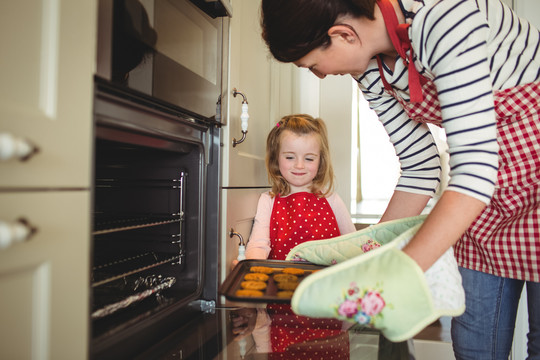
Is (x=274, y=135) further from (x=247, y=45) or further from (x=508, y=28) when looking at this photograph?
(x=508, y=28)

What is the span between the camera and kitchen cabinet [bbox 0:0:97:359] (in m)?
0.49

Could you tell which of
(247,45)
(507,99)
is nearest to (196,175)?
(247,45)

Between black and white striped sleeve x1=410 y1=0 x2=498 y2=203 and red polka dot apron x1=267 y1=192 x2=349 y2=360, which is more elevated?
black and white striped sleeve x1=410 y1=0 x2=498 y2=203

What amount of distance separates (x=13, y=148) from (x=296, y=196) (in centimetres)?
119

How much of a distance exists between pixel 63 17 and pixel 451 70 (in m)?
0.58

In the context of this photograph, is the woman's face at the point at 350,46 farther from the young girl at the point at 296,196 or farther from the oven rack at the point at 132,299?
the young girl at the point at 296,196

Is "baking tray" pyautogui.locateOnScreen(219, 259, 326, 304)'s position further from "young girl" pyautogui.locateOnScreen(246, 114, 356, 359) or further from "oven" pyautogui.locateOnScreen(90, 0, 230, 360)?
"young girl" pyautogui.locateOnScreen(246, 114, 356, 359)

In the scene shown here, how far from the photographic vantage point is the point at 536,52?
0.79 m

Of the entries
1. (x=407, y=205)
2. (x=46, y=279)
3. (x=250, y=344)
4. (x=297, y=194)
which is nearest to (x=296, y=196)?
(x=297, y=194)

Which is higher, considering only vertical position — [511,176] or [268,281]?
[511,176]

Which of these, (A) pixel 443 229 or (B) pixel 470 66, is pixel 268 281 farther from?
(B) pixel 470 66

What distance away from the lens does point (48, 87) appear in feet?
1.77

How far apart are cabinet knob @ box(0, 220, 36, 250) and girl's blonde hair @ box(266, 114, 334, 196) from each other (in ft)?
3.72

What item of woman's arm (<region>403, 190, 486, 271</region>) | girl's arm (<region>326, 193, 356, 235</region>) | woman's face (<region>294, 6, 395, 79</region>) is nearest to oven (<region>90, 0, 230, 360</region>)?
woman's face (<region>294, 6, 395, 79</region>)
